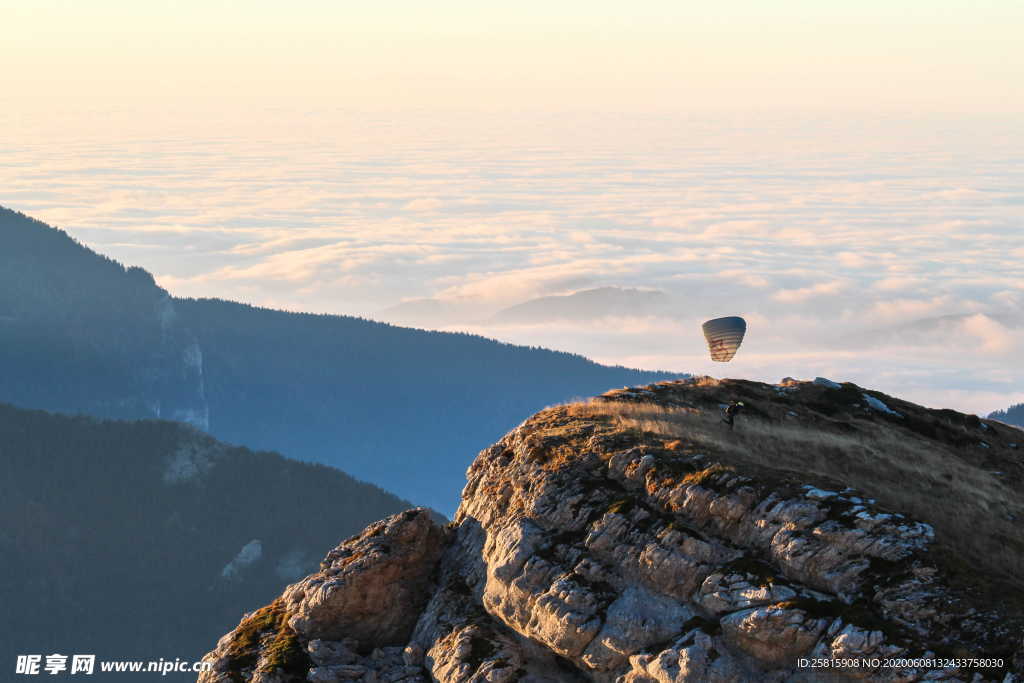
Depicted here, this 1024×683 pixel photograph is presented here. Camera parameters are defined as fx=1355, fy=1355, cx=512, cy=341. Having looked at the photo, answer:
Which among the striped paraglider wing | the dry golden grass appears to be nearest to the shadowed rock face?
the dry golden grass

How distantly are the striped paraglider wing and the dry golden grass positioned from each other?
27350 millimetres

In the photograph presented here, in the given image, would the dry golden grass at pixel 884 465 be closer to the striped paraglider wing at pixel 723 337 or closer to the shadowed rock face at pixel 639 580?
the shadowed rock face at pixel 639 580

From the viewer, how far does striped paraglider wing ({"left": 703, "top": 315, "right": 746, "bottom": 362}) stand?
304 feet

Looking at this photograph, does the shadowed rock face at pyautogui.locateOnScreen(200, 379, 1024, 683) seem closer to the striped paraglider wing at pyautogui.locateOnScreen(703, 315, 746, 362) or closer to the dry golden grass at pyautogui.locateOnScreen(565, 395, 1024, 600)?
the dry golden grass at pyautogui.locateOnScreen(565, 395, 1024, 600)

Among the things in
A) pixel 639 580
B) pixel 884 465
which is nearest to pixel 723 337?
pixel 884 465

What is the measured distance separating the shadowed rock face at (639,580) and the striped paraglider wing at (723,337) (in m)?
29.9

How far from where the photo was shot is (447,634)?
5109 cm

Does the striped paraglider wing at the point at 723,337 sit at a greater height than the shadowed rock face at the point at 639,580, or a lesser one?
greater

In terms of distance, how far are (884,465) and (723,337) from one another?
3859 cm

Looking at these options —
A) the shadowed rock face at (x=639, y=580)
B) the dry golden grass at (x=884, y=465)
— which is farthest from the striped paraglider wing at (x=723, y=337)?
the shadowed rock face at (x=639, y=580)

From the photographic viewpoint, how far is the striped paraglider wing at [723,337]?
304 feet

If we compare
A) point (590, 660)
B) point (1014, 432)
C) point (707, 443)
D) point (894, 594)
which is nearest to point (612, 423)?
point (707, 443)

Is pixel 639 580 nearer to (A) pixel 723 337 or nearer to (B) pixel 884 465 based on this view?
(B) pixel 884 465

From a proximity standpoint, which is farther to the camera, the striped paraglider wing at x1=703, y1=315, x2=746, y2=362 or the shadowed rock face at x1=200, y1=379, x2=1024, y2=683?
the striped paraglider wing at x1=703, y1=315, x2=746, y2=362
